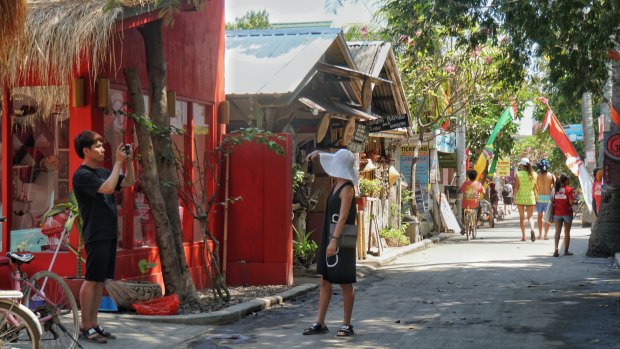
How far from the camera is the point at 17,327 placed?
707 centimetres

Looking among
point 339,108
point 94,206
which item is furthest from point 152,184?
point 339,108

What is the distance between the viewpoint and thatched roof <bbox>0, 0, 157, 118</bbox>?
10.3m

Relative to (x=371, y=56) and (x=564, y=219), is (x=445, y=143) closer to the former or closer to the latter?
(x=371, y=56)

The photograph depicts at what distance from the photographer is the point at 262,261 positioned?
1408cm

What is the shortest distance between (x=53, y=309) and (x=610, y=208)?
13.8 m

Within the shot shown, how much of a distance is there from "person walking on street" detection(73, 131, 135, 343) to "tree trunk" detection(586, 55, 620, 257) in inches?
503

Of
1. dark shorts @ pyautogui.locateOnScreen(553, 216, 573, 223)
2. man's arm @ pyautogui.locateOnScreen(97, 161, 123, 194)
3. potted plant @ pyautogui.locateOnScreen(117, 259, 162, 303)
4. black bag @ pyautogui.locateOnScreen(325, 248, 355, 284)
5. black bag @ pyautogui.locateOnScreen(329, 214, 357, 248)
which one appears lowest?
potted plant @ pyautogui.locateOnScreen(117, 259, 162, 303)

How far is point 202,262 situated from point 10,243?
3015 mm

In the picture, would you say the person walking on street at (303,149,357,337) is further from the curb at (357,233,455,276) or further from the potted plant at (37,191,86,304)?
the curb at (357,233,455,276)

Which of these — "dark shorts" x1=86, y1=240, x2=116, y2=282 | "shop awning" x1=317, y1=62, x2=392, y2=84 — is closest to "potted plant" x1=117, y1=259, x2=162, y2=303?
"dark shorts" x1=86, y1=240, x2=116, y2=282

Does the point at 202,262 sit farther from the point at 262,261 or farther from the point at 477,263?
the point at 477,263

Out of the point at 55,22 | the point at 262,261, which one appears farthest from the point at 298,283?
the point at 55,22

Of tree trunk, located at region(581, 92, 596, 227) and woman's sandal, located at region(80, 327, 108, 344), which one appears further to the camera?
tree trunk, located at region(581, 92, 596, 227)

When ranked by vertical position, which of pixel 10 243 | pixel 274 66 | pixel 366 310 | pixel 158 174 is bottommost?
pixel 366 310
